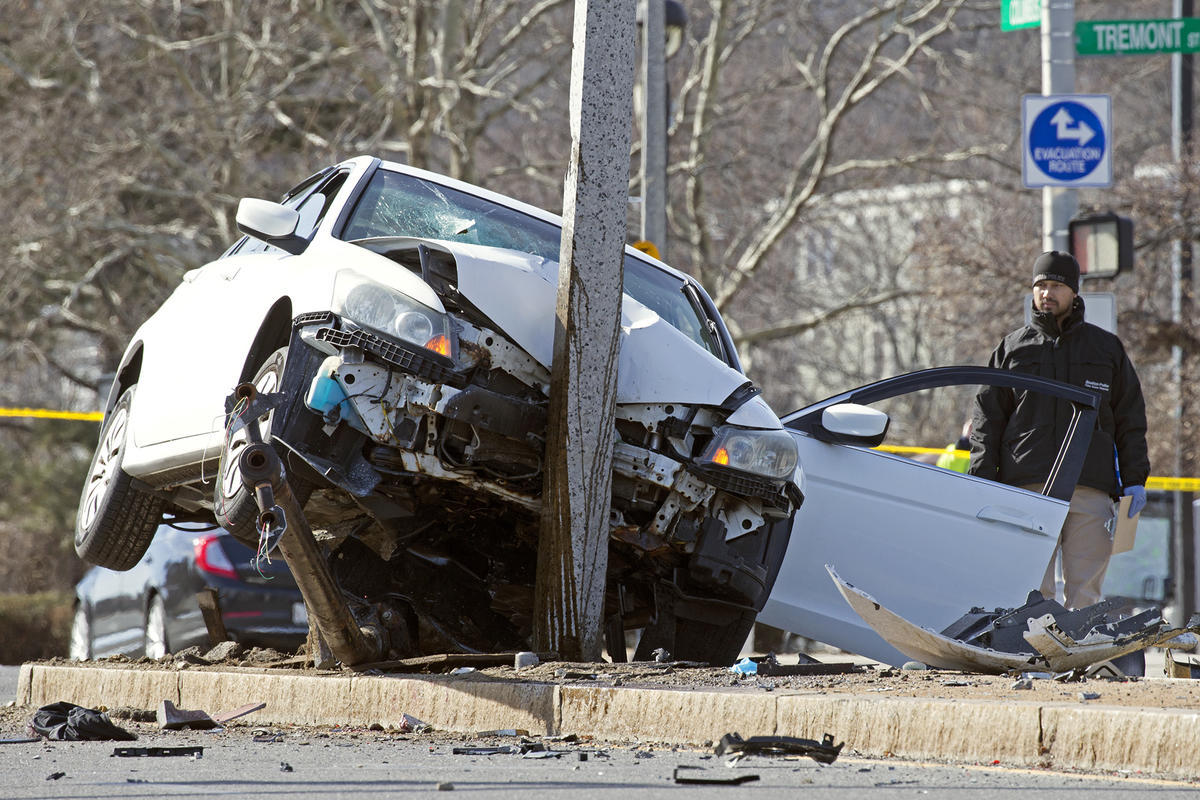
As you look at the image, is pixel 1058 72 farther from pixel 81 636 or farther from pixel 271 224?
pixel 81 636

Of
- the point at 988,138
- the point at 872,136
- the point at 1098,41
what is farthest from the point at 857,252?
the point at 1098,41

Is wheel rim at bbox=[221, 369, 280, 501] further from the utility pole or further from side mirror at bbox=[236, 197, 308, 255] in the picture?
the utility pole

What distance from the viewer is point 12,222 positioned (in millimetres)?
18219

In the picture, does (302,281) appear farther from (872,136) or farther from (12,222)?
(872,136)

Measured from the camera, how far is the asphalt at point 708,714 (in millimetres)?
4508

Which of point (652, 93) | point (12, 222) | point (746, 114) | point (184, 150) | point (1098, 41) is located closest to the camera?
point (1098, 41)

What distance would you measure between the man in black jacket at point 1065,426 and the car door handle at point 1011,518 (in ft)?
1.42

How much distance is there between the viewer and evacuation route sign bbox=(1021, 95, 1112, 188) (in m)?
10.8

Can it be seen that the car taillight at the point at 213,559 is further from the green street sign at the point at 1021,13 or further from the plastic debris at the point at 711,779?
the green street sign at the point at 1021,13

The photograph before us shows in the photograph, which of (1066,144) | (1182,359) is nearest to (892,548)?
(1066,144)

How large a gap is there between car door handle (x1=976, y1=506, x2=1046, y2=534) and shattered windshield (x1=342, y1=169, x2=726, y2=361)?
150cm

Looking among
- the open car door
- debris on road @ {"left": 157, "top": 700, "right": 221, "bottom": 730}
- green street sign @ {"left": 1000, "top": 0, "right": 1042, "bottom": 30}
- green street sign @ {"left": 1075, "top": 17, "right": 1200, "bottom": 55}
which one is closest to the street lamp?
green street sign @ {"left": 1000, "top": 0, "right": 1042, "bottom": 30}

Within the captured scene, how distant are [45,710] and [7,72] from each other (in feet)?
49.3

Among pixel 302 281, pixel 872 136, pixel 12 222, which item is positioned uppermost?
pixel 872 136
